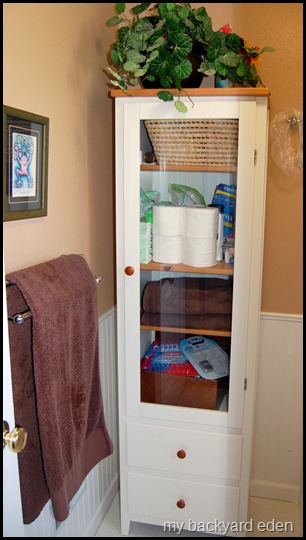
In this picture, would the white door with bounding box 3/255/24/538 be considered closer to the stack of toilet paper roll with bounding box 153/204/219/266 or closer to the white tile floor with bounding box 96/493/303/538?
the stack of toilet paper roll with bounding box 153/204/219/266

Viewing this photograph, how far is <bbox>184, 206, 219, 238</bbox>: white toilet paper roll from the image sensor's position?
152 centimetres

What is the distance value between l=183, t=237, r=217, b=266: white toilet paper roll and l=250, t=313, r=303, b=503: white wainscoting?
0.50m

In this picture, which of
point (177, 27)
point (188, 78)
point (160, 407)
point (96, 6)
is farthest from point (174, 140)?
point (160, 407)

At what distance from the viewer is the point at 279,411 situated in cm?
196

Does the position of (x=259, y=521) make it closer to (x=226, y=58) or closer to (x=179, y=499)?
(x=179, y=499)

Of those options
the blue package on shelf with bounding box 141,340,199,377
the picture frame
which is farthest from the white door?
the blue package on shelf with bounding box 141,340,199,377

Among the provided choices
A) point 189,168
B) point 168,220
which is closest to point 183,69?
point 189,168

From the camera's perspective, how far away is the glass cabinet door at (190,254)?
1.44m

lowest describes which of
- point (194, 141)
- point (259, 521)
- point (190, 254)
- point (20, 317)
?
point (259, 521)

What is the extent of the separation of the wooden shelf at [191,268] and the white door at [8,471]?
0.80 metres

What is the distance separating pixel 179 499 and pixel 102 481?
0.35m

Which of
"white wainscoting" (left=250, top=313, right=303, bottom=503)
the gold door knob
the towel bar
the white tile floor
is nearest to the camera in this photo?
the gold door knob

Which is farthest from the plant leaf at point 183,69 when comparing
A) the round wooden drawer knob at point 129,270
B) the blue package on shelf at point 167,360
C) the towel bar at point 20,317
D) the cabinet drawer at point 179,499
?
the cabinet drawer at point 179,499
